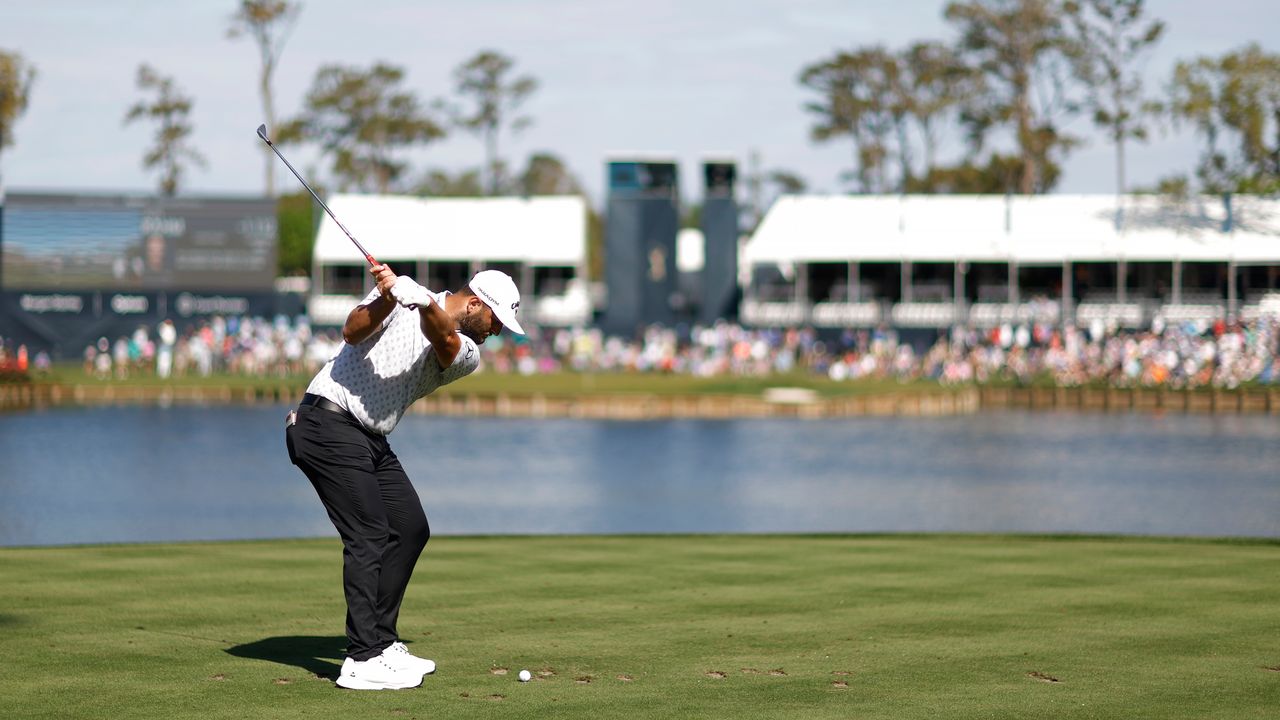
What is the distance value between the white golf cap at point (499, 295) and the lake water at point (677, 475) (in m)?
9.29

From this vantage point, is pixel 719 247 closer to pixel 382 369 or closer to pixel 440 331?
pixel 382 369

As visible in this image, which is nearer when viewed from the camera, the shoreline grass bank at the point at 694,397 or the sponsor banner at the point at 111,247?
the shoreline grass bank at the point at 694,397

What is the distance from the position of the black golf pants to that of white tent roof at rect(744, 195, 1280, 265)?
50.1 metres

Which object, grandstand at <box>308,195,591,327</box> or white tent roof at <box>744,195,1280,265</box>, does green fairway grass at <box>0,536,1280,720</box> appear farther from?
grandstand at <box>308,195,591,327</box>

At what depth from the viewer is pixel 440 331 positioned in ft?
22.2

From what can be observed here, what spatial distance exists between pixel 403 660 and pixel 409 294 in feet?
5.86

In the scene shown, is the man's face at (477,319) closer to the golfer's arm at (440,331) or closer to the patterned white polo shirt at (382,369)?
the patterned white polo shirt at (382,369)

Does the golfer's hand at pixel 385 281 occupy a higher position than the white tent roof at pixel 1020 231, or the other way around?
the white tent roof at pixel 1020 231

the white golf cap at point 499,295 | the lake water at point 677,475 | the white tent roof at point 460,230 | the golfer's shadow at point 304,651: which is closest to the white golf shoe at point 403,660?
the golfer's shadow at point 304,651

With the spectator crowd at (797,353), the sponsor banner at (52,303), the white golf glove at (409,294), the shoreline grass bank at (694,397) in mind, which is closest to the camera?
the white golf glove at (409,294)

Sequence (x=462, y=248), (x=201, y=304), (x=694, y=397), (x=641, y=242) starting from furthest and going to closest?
(x=462, y=248), (x=641, y=242), (x=201, y=304), (x=694, y=397)

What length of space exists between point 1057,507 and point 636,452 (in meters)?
11.5

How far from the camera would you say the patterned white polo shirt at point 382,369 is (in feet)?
23.1

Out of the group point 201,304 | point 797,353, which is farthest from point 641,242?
point 201,304
